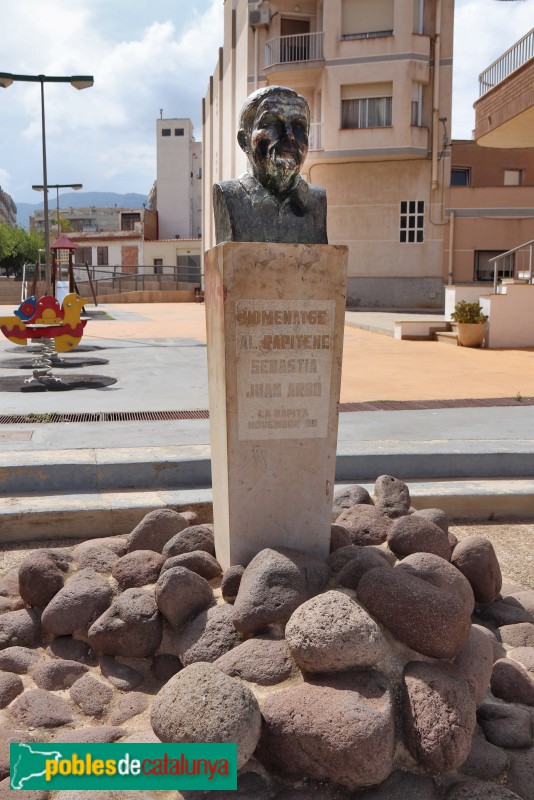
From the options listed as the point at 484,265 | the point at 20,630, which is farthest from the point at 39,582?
the point at 484,265

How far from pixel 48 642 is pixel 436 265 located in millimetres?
27577

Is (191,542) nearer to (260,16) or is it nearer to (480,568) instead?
(480,568)

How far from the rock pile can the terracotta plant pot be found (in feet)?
38.8

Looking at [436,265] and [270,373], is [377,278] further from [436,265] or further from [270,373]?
[270,373]

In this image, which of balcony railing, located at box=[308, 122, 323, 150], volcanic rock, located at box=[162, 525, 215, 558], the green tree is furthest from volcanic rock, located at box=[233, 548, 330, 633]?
the green tree

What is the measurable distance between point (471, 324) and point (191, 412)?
9094mm

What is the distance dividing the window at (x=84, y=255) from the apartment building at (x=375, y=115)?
25835 millimetres

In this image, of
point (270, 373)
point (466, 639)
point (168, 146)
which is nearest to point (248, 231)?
point (270, 373)

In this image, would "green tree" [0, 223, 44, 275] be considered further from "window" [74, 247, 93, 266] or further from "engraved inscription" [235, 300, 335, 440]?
"engraved inscription" [235, 300, 335, 440]

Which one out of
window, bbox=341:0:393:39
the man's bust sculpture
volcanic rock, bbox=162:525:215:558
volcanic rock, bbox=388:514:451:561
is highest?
window, bbox=341:0:393:39

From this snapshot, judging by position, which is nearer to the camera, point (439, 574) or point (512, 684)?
point (512, 684)

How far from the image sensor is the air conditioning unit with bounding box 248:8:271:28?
93.0 ft

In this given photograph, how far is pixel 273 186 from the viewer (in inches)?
150

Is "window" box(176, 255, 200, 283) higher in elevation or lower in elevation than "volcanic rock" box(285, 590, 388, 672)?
higher
